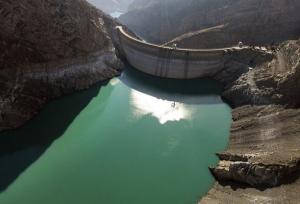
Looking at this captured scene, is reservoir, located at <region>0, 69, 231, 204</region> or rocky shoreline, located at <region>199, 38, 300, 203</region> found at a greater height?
rocky shoreline, located at <region>199, 38, 300, 203</region>

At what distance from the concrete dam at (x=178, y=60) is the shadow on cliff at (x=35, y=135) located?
50.5ft

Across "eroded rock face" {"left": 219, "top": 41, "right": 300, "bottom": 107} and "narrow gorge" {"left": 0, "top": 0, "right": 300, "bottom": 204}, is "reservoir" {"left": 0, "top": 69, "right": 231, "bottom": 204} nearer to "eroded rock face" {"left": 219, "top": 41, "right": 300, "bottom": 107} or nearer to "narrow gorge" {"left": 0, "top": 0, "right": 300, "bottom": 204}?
"narrow gorge" {"left": 0, "top": 0, "right": 300, "bottom": 204}

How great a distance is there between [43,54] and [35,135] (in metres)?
14.2

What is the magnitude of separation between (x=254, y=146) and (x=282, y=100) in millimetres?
9067

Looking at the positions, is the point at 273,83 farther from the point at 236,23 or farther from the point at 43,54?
the point at 236,23

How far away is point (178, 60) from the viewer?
225 feet

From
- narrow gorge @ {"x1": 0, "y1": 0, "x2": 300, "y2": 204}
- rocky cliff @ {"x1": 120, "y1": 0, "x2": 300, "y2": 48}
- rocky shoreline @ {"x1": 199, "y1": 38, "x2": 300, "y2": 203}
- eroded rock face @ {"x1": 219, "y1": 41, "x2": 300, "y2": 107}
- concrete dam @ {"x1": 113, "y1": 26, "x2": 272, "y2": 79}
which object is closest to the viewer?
rocky shoreline @ {"x1": 199, "y1": 38, "x2": 300, "y2": 203}

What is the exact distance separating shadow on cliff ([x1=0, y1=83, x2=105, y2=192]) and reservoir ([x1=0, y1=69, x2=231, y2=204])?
10 centimetres

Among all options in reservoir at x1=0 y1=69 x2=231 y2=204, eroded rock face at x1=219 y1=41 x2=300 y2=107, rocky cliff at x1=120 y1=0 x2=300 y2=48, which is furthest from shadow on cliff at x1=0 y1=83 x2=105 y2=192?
rocky cliff at x1=120 y1=0 x2=300 y2=48

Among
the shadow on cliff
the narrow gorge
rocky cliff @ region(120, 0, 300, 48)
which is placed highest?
rocky cliff @ region(120, 0, 300, 48)

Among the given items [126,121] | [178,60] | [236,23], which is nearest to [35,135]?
[126,121]

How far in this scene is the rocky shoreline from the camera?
Result: 107 ft

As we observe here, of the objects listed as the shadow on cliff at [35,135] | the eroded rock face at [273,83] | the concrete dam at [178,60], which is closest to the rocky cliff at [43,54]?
the shadow on cliff at [35,135]

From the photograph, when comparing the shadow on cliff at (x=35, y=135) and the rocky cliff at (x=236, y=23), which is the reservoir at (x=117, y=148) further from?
the rocky cliff at (x=236, y=23)
